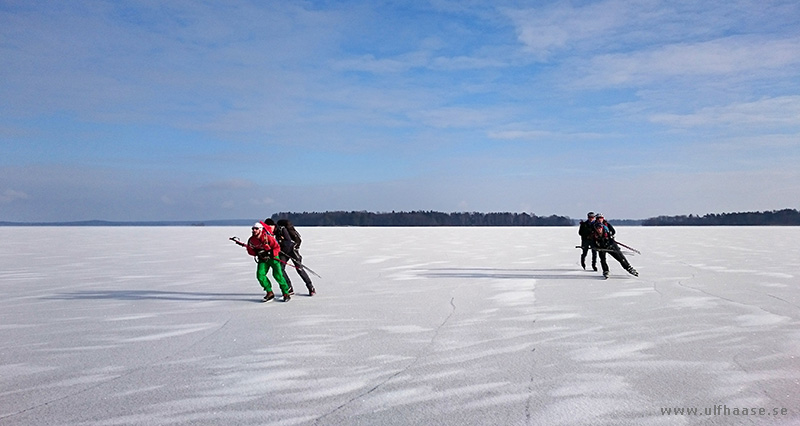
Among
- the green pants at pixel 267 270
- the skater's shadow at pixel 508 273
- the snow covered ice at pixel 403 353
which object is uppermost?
the green pants at pixel 267 270

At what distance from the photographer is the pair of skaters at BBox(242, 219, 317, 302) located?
30.1ft

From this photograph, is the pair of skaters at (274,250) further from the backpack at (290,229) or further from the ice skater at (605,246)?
the ice skater at (605,246)

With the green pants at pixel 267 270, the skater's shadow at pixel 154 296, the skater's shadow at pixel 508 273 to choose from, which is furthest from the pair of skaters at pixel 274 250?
the skater's shadow at pixel 508 273

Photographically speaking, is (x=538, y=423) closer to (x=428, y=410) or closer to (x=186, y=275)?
(x=428, y=410)

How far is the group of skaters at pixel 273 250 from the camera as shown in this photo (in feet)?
30.1

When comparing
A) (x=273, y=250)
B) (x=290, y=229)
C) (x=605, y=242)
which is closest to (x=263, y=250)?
(x=273, y=250)

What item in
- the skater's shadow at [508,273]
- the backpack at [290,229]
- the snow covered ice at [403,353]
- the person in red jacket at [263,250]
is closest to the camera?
the snow covered ice at [403,353]

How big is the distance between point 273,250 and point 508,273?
6.67 metres

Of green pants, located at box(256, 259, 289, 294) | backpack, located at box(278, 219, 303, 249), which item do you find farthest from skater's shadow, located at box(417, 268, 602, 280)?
green pants, located at box(256, 259, 289, 294)

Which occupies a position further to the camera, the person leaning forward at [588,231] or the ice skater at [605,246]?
the person leaning forward at [588,231]

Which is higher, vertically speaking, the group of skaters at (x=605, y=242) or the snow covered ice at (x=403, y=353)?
the group of skaters at (x=605, y=242)

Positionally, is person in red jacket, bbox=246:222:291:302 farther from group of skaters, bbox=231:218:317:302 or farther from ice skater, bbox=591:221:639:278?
ice skater, bbox=591:221:639:278

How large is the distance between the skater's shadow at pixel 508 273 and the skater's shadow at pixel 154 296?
4876 mm

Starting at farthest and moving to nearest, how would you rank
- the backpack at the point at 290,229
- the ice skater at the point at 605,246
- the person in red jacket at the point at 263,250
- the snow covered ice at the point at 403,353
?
the ice skater at the point at 605,246, the backpack at the point at 290,229, the person in red jacket at the point at 263,250, the snow covered ice at the point at 403,353
